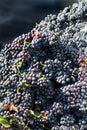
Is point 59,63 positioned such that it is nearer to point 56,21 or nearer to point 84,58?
point 84,58

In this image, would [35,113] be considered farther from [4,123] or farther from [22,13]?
[22,13]

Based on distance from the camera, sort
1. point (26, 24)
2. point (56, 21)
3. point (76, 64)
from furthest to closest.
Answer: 1. point (26, 24)
2. point (56, 21)
3. point (76, 64)

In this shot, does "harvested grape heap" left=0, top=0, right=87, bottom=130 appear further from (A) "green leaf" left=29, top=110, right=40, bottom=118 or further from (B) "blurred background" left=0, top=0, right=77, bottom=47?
(B) "blurred background" left=0, top=0, right=77, bottom=47

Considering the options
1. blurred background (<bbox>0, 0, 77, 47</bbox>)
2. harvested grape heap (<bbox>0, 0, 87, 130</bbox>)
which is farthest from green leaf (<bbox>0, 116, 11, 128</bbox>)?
blurred background (<bbox>0, 0, 77, 47</bbox>)

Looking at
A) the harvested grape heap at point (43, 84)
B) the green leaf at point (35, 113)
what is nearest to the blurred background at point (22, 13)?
the harvested grape heap at point (43, 84)

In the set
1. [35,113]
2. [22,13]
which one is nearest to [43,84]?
[35,113]

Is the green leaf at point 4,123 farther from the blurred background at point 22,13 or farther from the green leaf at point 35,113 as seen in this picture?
the blurred background at point 22,13

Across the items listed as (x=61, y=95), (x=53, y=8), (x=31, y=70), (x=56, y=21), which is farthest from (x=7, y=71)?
(x=53, y=8)
